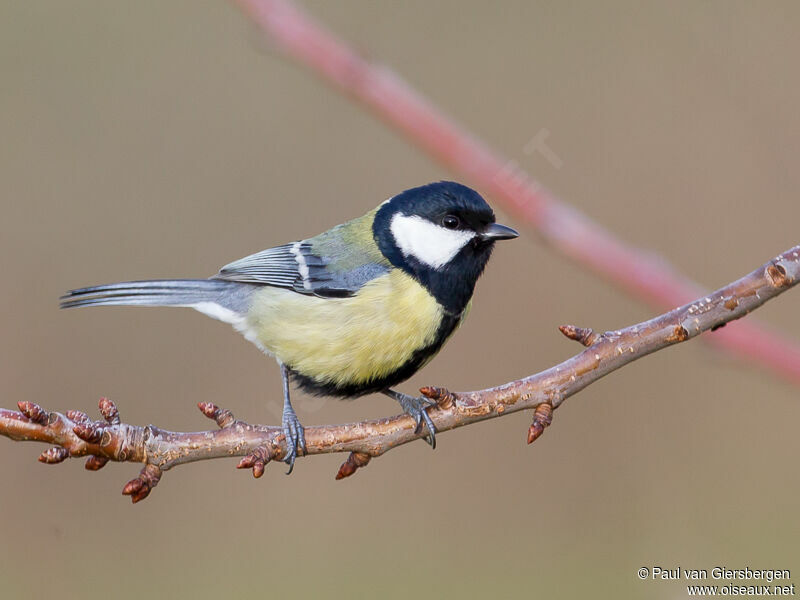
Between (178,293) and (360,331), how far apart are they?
830 millimetres

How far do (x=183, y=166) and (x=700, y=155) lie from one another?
2.80 m

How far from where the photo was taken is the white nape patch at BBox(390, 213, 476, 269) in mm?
2820

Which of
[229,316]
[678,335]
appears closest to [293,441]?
[229,316]

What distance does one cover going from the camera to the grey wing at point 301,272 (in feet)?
9.70

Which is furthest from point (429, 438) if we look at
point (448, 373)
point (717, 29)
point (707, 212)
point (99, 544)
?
point (717, 29)

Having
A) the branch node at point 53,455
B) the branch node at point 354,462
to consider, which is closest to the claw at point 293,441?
the branch node at point 354,462

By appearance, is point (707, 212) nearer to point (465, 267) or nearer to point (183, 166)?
point (465, 267)

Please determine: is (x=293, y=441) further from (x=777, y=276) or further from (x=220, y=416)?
(x=777, y=276)

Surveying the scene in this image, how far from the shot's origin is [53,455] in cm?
190

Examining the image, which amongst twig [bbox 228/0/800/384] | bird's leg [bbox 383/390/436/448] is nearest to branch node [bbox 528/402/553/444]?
bird's leg [bbox 383/390/436/448]

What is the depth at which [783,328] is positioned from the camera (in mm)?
4430

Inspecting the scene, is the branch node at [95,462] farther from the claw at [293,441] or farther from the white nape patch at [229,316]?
the white nape patch at [229,316]

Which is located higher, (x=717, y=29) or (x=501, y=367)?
(x=717, y=29)

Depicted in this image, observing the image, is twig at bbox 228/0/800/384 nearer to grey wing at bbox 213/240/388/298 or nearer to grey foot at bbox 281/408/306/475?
grey foot at bbox 281/408/306/475
